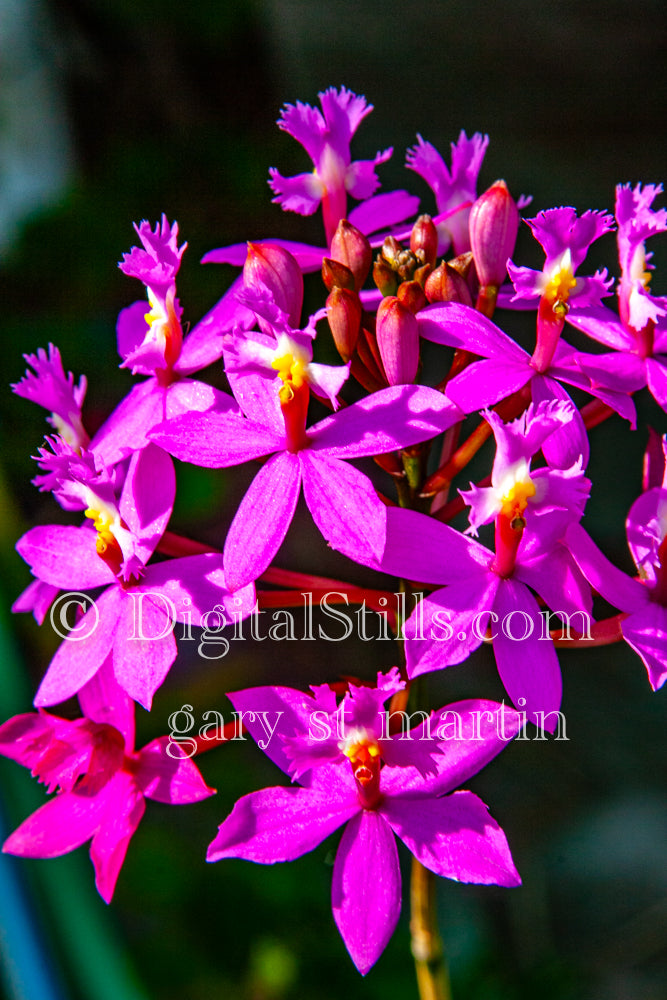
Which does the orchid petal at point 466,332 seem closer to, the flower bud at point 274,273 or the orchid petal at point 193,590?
the flower bud at point 274,273

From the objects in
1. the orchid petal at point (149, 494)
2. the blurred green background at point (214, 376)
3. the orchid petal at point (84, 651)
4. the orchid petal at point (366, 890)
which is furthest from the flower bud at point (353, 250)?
the blurred green background at point (214, 376)

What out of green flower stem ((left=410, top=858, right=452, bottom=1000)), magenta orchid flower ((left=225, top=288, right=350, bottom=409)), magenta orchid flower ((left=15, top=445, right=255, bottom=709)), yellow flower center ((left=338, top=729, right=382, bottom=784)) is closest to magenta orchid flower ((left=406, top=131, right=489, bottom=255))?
magenta orchid flower ((left=225, top=288, right=350, bottom=409))

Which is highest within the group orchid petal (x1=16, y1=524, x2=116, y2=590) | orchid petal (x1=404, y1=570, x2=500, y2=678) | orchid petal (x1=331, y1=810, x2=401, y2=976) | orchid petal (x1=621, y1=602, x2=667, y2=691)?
orchid petal (x1=16, y1=524, x2=116, y2=590)

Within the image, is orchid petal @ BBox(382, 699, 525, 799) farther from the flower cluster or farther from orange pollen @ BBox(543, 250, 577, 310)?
orange pollen @ BBox(543, 250, 577, 310)

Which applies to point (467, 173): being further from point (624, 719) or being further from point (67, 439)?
point (624, 719)

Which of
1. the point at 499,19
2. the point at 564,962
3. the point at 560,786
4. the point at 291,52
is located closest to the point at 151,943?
the point at 564,962

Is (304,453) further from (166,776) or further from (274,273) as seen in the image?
(166,776)

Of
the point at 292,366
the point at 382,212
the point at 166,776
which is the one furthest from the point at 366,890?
the point at 382,212
